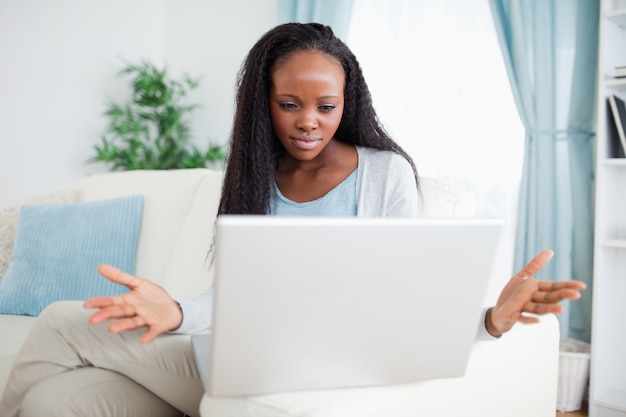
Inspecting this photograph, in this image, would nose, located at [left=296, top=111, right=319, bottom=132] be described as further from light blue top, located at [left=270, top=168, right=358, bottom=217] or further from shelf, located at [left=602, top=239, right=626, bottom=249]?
shelf, located at [left=602, top=239, right=626, bottom=249]

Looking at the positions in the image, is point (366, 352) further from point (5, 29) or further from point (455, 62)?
point (5, 29)

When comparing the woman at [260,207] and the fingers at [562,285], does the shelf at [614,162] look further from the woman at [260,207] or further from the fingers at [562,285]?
the fingers at [562,285]

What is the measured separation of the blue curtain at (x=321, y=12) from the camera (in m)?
3.02

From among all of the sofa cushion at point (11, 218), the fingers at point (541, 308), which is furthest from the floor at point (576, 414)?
the sofa cushion at point (11, 218)

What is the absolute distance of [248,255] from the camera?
699 mm

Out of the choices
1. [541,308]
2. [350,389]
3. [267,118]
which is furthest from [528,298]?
[267,118]

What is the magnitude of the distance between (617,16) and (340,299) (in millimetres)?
1798

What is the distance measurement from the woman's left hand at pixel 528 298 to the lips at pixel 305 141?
17.6 inches

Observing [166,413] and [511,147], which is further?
[511,147]

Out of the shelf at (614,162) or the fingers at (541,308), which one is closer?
the fingers at (541,308)

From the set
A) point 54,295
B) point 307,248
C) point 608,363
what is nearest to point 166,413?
point 307,248

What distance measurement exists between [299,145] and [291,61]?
16cm

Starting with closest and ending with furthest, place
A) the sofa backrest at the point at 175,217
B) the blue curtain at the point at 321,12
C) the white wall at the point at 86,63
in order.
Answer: the sofa backrest at the point at 175,217, the blue curtain at the point at 321,12, the white wall at the point at 86,63

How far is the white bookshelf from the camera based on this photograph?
2127 millimetres
